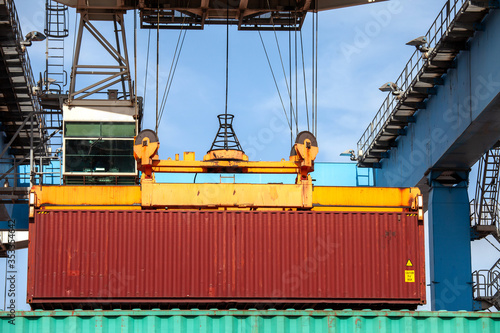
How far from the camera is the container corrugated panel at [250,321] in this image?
62.1ft

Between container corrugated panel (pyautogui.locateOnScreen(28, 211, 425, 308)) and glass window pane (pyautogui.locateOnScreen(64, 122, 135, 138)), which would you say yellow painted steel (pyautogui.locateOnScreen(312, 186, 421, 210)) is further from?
glass window pane (pyautogui.locateOnScreen(64, 122, 135, 138))

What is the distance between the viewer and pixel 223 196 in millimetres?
23016

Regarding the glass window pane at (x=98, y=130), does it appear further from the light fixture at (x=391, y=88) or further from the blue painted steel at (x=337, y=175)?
the blue painted steel at (x=337, y=175)

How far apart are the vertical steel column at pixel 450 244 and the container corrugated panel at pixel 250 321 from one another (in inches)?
501

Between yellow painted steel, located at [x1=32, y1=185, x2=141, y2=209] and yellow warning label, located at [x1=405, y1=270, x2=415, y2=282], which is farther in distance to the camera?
yellow painted steel, located at [x1=32, y1=185, x2=141, y2=209]

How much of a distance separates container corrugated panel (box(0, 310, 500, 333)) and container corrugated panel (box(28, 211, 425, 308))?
245 centimetres

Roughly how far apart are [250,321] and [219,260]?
10.5ft

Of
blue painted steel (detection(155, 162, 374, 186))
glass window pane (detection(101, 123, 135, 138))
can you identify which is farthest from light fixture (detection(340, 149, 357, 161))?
glass window pane (detection(101, 123, 135, 138))

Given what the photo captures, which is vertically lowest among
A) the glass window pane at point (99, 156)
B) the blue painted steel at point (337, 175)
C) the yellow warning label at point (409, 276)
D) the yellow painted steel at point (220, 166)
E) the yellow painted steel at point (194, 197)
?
the yellow warning label at point (409, 276)

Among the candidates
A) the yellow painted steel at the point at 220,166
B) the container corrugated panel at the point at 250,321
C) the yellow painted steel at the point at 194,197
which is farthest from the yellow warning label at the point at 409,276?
→ the yellow painted steel at the point at 220,166

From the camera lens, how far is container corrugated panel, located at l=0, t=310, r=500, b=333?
1894 cm

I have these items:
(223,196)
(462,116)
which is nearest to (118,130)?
(223,196)

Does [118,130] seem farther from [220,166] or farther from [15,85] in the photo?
[220,166]

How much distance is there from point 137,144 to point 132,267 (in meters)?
3.74
